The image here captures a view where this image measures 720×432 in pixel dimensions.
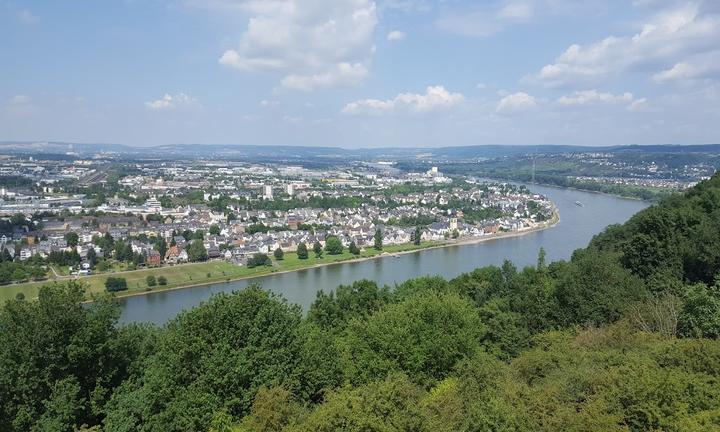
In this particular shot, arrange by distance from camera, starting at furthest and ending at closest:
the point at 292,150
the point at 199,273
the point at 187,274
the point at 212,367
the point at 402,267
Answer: the point at 292,150 < the point at 402,267 < the point at 199,273 < the point at 187,274 < the point at 212,367

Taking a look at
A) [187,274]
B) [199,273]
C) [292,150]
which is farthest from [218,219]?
[292,150]

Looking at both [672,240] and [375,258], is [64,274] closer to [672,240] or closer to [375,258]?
[375,258]

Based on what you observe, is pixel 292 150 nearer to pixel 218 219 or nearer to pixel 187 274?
pixel 218 219

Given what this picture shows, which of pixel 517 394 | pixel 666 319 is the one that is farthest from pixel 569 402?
pixel 666 319

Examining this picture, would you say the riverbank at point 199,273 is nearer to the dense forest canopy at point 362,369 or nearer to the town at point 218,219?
the town at point 218,219

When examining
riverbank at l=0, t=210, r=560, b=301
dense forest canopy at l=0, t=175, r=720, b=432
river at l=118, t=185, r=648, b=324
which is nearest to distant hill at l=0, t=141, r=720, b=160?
river at l=118, t=185, r=648, b=324

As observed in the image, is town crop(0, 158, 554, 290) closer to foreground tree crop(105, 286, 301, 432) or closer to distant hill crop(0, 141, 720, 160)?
foreground tree crop(105, 286, 301, 432)

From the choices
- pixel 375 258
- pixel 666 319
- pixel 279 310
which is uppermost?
pixel 279 310
